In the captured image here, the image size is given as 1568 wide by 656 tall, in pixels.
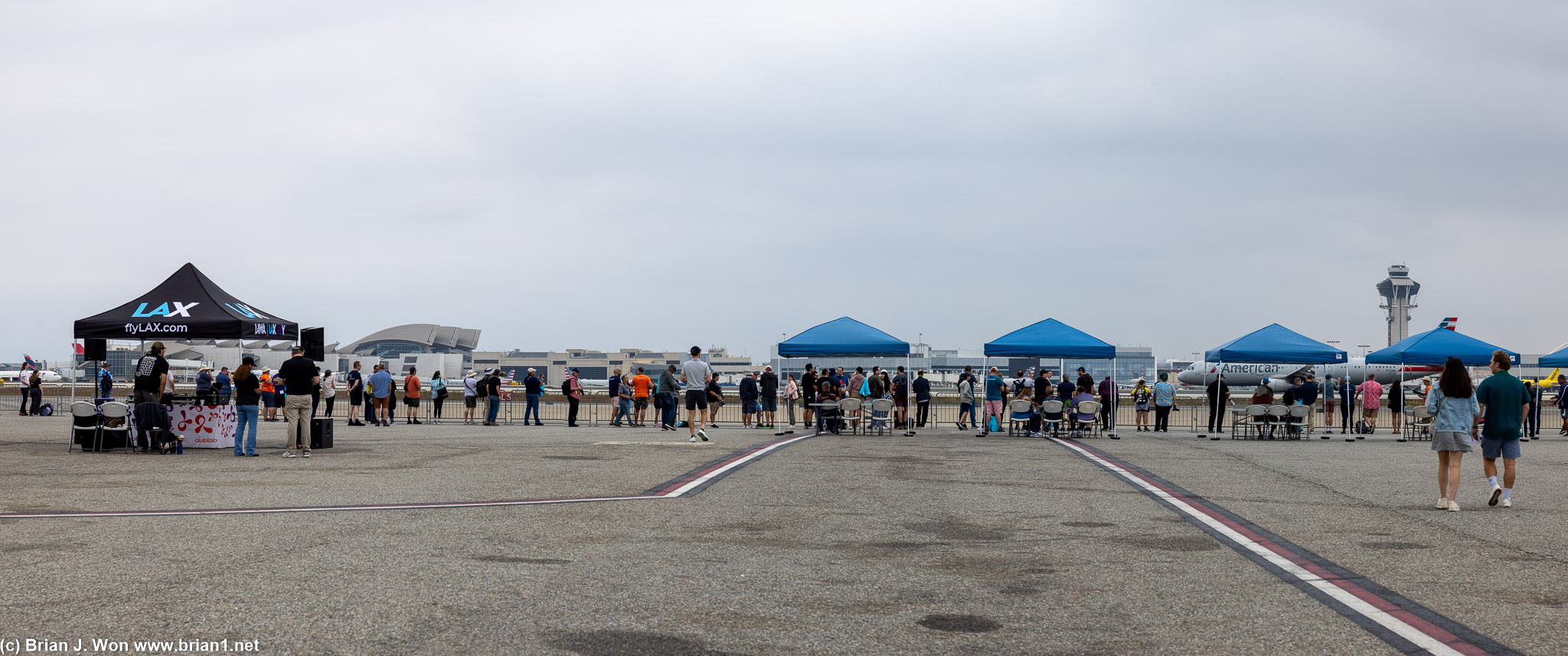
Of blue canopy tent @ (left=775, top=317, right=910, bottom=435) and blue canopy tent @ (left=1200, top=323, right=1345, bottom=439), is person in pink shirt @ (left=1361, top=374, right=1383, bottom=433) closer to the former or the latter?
blue canopy tent @ (left=1200, top=323, right=1345, bottom=439)

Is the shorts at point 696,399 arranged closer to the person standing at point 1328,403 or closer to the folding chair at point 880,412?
the folding chair at point 880,412

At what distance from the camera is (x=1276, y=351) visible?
24031 millimetres

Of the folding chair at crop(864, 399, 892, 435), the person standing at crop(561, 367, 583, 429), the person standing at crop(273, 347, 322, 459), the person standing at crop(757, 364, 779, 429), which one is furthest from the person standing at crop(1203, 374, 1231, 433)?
the person standing at crop(273, 347, 322, 459)

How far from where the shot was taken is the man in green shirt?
33.2 feet

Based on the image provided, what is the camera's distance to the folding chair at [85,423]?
1572cm

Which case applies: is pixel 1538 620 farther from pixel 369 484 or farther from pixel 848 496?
pixel 369 484

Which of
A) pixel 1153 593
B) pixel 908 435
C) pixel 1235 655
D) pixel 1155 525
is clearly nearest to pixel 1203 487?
pixel 1155 525

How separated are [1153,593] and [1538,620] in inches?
69.1

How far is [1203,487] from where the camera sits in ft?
37.7

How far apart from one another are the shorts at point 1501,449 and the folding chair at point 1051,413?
1157 centimetres

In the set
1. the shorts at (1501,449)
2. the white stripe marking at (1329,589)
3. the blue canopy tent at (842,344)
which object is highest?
the blue canopy tent at (842,344)

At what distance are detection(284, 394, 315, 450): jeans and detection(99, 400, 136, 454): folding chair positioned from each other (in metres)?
2.84

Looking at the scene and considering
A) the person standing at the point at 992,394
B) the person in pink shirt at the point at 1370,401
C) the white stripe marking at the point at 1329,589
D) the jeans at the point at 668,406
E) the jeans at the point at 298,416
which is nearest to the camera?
the white stripe marking at the point at 1329,589

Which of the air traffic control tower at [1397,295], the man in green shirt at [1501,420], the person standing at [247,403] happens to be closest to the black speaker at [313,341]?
the person standing at [247,403]
